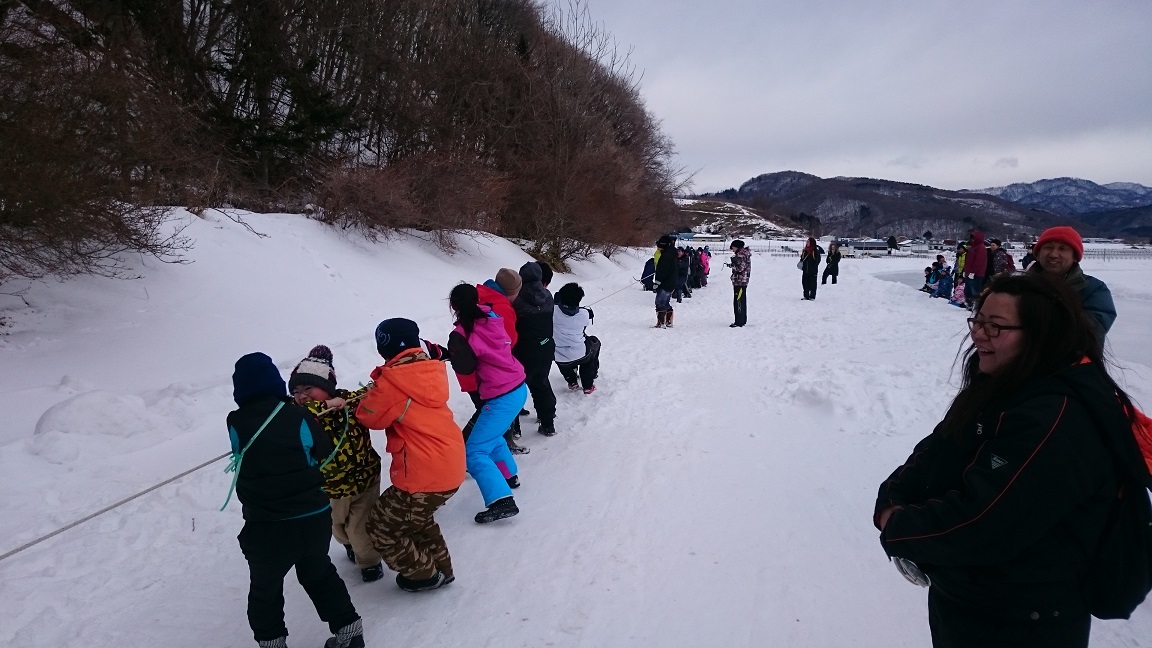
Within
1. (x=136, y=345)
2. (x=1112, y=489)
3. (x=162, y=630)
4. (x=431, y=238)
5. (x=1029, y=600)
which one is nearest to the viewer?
(x=1112, y=489)

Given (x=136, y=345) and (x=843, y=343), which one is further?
(x=843, y=343)

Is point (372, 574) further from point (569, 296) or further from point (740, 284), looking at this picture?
point (740, 284)

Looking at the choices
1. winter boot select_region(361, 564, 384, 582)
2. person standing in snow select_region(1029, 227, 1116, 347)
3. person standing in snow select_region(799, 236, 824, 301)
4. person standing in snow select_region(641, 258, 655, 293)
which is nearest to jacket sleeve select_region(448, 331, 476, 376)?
winter boot select_region(361, 564, 384, 582)

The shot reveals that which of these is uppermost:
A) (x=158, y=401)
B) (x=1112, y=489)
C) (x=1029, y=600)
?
(x=1112, y=489)

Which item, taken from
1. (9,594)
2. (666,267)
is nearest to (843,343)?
(666,267)

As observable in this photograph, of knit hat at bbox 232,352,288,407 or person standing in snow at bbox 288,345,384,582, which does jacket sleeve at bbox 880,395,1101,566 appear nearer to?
knit hat at bbox 232,352,288,407

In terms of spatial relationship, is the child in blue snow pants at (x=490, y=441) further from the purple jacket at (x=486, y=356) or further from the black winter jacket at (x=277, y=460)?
the black winter jacket at (x=277, y=460)

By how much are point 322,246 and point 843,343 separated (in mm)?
10348

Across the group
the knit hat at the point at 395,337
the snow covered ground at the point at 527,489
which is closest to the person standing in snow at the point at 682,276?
the snow covered ground at the point at 527,489

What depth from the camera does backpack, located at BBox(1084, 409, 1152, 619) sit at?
1.63m

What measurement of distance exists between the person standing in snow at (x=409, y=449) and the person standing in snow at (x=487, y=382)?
32.3 inches

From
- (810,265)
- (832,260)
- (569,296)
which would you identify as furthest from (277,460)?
(832,260)

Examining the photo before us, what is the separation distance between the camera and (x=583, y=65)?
24.0 metres

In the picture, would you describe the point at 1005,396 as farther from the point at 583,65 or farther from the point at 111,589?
the point at 583,65
